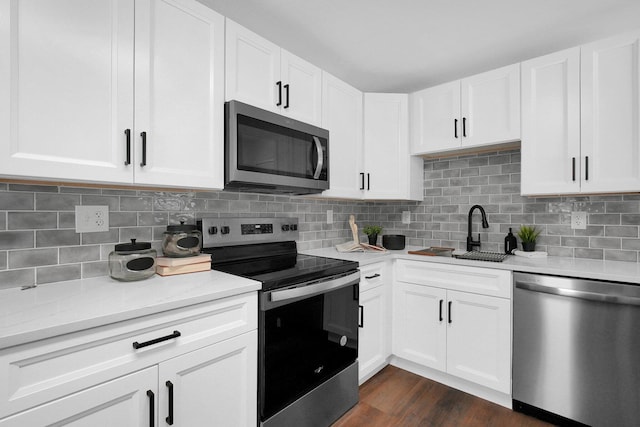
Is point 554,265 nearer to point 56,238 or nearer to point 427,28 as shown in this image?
point 427,28

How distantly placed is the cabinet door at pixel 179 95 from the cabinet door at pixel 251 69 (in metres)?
0.06

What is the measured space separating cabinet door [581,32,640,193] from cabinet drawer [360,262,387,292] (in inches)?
53.9

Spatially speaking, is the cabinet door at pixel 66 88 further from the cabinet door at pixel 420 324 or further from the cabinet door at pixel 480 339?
the cabinet door at pixel 480 339

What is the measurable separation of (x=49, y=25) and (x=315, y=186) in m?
1.39

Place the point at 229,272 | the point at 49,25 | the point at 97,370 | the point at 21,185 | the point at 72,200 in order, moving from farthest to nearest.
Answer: the point at 229,272 → the point at 72,200 → the point at 21,185 → the point at 49,25 → the point at 97,370

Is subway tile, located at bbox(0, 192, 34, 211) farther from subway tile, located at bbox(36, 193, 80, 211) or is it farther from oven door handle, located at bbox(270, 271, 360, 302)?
oven door handle, located at bbox(270, 271, 360, 302)

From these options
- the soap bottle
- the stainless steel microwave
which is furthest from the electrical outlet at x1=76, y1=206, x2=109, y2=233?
the soap bottle

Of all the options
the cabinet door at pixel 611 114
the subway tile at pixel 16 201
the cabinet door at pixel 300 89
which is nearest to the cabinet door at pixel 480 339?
the cabinet door at pixel 611 114

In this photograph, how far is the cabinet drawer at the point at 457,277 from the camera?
6.42ft

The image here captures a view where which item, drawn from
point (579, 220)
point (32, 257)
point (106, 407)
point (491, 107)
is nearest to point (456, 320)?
A: point (579, 220)

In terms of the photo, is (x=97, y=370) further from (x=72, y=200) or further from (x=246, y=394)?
(x=72, y=200)

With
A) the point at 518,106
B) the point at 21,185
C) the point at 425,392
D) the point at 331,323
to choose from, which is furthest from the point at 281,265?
the point at 518,106

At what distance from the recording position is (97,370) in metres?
0.94

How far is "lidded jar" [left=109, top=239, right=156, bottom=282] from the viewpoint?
1.34 m
